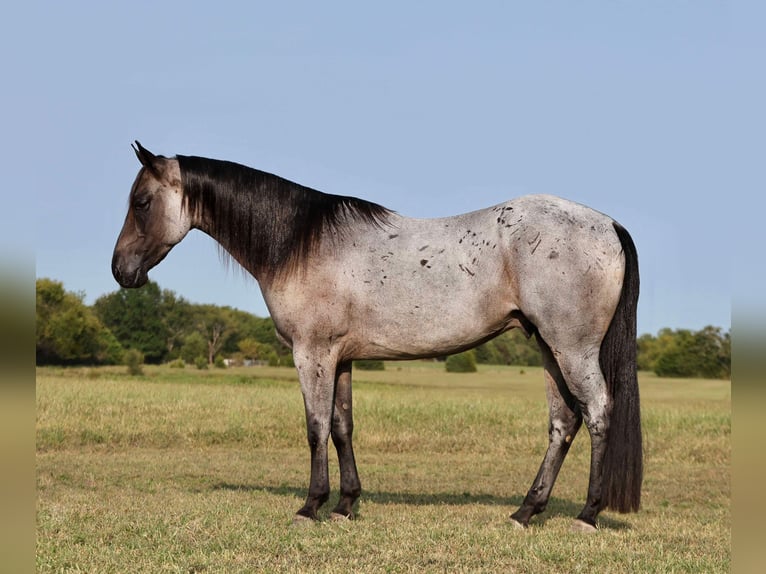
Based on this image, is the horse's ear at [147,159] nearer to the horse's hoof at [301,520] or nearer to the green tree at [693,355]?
the horse's hoof at [301,520]

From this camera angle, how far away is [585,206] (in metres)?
7.27

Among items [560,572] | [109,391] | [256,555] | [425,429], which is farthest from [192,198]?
[109,391]

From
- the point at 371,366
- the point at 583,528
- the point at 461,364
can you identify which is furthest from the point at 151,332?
the point at 583,528

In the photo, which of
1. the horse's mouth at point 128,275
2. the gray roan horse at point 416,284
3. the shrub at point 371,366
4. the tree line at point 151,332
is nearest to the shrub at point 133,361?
the tree line at point 151,332

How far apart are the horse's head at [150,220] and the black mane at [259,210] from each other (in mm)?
115

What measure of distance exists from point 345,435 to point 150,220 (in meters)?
2.87

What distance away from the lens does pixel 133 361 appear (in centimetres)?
3359

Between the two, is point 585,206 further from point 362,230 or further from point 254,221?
point 254,221

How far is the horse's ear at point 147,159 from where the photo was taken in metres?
7.48

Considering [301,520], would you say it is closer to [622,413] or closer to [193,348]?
[622,413]

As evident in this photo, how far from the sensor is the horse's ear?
7.48 metres

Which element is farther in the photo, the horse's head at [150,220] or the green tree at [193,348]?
the green tree at [193,348]

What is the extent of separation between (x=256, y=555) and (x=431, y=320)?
2.57 m

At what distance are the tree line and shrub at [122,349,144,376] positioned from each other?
29.8 inches
